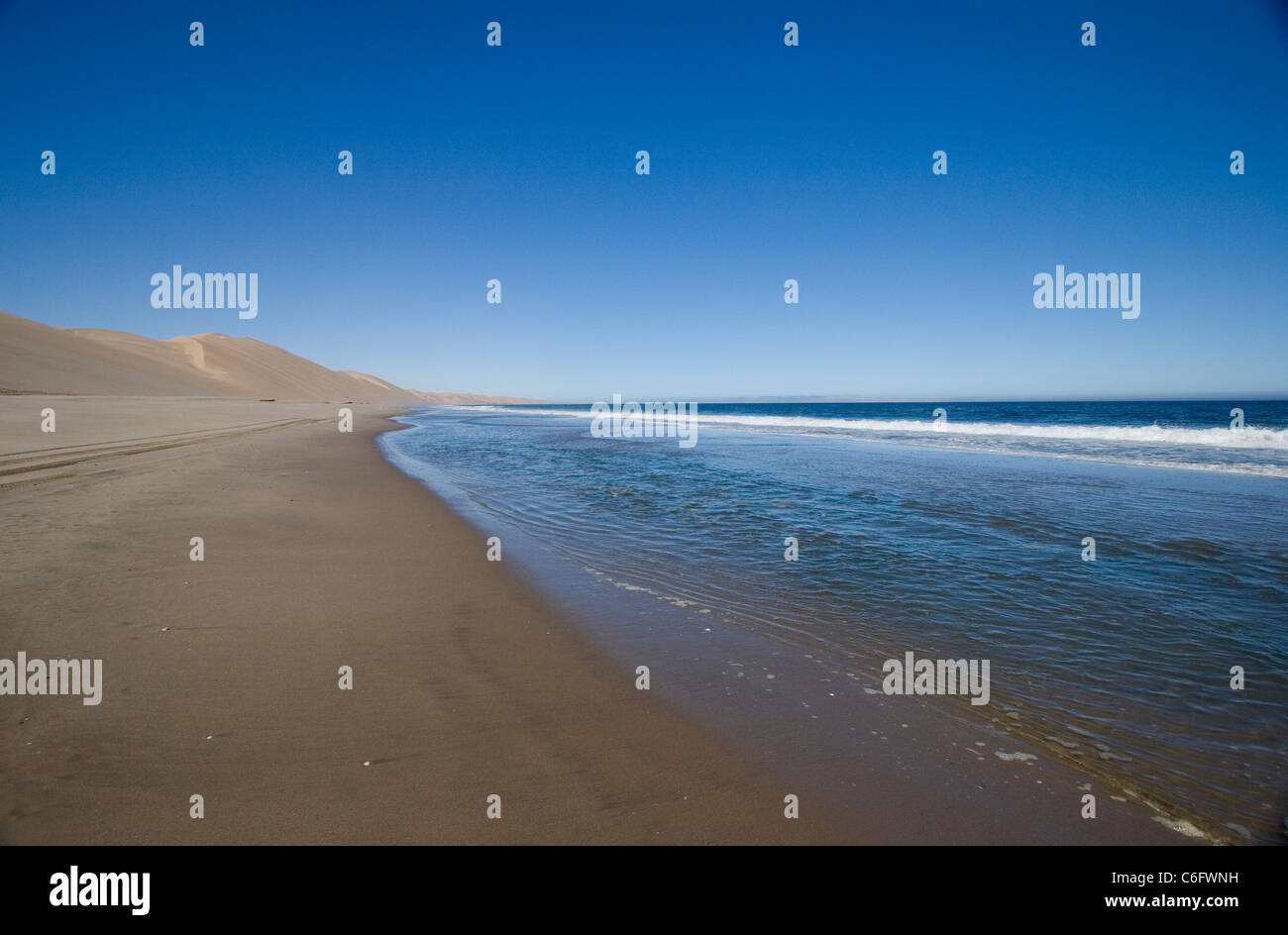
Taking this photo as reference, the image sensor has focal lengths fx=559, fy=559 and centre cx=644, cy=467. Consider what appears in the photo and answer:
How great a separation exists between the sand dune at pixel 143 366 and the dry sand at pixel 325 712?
58.7 metres

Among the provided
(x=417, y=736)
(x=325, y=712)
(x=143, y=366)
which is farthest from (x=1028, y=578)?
(x=143, y=366)

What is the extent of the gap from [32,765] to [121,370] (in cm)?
9401

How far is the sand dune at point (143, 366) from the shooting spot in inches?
2235

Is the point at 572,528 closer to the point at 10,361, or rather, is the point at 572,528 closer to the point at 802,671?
the point at 802,671

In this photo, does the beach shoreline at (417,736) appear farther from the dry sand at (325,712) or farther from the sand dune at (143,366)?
the sand dune at (143,366)

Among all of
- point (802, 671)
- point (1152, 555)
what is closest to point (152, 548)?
point (802, 671)

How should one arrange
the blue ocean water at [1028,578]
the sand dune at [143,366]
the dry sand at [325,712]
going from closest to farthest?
the dry sand at [325,712]
the blue ocean water at [1028,578]
the sand dune at [143,366]

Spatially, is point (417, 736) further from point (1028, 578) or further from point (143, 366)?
point (143, 366)

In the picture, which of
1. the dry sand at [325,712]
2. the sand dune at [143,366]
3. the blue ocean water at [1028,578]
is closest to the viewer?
the dry sand at [325,712]

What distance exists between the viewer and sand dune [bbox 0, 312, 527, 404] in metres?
56.8

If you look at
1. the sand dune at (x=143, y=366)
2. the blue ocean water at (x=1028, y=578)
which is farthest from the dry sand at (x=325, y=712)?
the sand dune at (x=143, y=366)

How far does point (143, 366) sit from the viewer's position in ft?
264

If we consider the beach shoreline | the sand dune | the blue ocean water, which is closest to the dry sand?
the beach shoreline

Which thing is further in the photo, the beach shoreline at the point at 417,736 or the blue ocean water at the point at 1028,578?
the blue ocean water at the point at 1028,578
